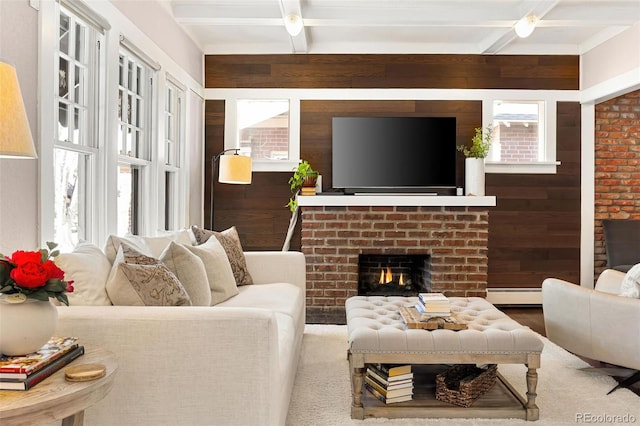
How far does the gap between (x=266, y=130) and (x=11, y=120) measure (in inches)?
168

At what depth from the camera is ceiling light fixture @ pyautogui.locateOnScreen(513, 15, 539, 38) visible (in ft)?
14.7

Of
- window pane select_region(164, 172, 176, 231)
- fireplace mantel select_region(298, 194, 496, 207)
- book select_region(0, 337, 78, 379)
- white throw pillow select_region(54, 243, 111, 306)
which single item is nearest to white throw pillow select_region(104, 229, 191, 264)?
white throw pillow select_region(54, 243, 111, 306)

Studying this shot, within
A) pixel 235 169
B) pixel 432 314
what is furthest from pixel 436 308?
pixel 235 169

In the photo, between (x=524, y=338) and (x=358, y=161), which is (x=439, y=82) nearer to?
(x=358, y=161)

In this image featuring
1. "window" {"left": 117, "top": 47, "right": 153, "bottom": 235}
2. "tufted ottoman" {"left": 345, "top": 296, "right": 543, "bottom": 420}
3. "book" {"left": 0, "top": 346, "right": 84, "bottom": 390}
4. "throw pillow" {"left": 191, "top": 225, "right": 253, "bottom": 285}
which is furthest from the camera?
"throw pillow" {"left": 191, "top": 225, "right": 253, "bottom": 285}

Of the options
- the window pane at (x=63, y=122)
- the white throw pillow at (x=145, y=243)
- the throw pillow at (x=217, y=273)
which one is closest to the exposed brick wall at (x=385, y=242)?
the white throw pillow at (x=145, y=243)

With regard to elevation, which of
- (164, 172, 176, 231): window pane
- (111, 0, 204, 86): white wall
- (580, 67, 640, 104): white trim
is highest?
(111, 0, 204, 86): white wall

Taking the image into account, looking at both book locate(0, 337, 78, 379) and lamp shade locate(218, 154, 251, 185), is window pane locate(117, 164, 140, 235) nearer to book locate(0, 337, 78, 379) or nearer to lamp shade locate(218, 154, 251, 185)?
lamp shade locate(218, 154, 251, 185)

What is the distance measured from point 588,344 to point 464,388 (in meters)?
0.95

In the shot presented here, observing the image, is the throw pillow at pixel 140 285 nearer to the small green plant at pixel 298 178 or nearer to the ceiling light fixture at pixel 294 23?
the ceiling light fixture at pixel 294 23

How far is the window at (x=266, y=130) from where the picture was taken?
5.74 m

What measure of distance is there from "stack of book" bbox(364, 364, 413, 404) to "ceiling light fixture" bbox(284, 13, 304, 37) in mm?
2945

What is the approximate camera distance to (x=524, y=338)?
2.62 meters

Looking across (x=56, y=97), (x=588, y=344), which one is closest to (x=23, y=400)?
(x=56, y=97)
